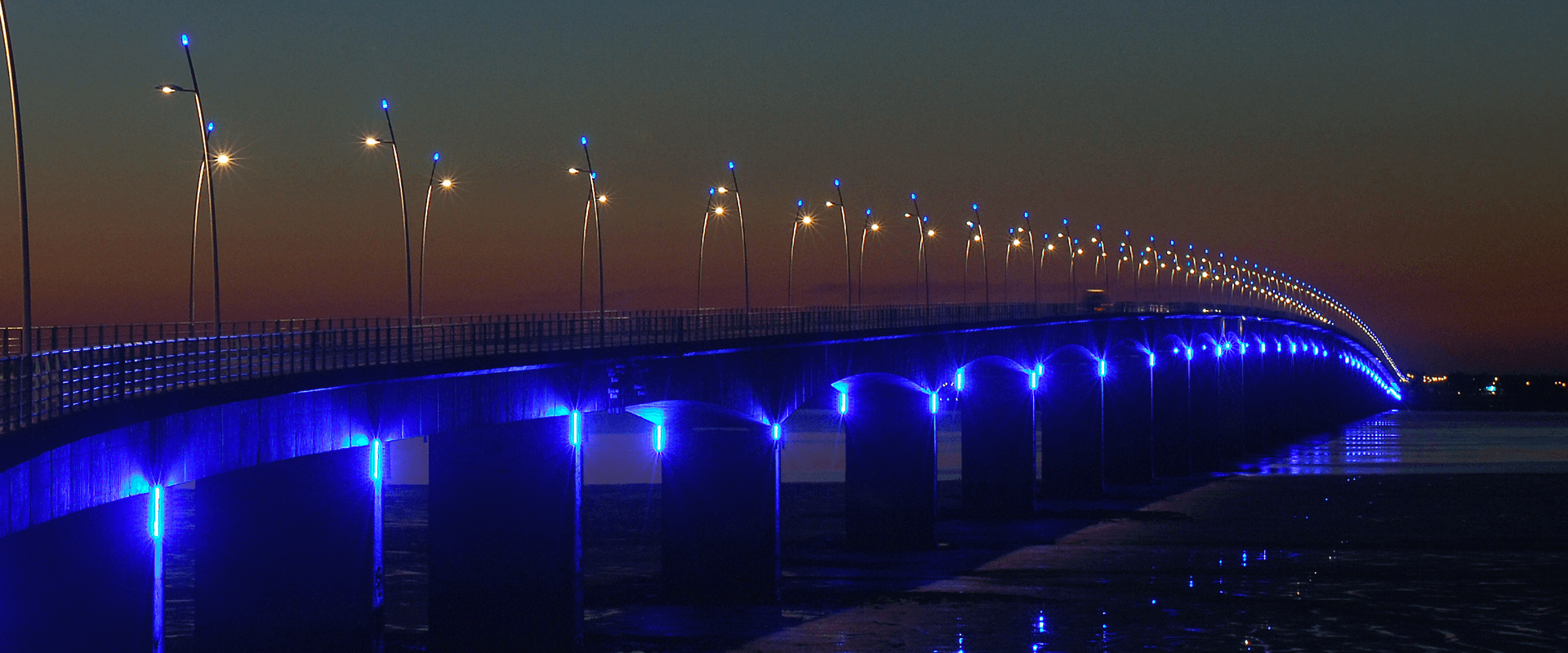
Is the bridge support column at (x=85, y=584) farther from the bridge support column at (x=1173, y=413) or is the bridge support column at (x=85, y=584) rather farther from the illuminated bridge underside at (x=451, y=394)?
the bridge support column at (x=1173, y=413)

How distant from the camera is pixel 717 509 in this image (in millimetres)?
59156

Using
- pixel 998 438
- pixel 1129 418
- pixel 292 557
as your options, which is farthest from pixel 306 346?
pixel 1129 418

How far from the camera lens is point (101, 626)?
27.5 metres

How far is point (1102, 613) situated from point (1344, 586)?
429 inches

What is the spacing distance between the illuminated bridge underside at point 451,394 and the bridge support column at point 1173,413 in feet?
92.2

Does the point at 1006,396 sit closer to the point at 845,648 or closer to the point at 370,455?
the point at 845,648

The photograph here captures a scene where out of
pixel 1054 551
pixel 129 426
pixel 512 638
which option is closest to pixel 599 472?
pixel 1054 551

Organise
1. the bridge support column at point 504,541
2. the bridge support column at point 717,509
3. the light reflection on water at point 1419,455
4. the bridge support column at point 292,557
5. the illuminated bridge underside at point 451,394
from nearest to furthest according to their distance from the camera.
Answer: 1. the illuminated bridge underside at point 451,394
2. the bridge support column at point 292,557
3. the bridge support column at point 504,541
4. the bridge support column at point 717,509
5. the light reflection on water at point 1419,455

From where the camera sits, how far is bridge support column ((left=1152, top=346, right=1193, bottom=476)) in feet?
417

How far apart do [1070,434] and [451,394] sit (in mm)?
67044

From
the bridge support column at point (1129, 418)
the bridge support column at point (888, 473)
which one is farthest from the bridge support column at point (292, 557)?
the bridge support column at point (1129, 418)

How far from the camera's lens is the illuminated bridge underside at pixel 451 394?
85.9 ft

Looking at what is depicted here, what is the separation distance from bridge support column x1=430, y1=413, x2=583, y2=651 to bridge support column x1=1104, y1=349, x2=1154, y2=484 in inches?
2879

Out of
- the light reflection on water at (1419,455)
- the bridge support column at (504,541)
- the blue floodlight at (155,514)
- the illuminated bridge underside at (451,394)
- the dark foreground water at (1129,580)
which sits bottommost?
the dark foreground water at (1129,580)
